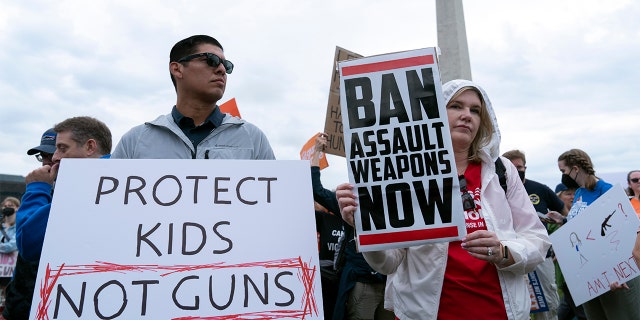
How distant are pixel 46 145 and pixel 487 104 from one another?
2531 mm

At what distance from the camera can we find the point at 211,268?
64.1 inches

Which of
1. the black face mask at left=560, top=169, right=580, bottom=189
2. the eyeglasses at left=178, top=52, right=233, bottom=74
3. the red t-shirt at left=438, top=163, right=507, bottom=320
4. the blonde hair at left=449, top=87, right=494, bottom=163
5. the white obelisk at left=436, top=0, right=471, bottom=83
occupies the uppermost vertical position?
the white obelisk at left=436, top=0, right=471, bottom=83

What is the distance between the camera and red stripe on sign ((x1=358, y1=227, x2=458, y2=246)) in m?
1.75

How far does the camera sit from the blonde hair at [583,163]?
14.8 feet

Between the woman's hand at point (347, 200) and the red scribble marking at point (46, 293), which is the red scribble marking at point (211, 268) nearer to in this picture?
the red scribble marking at point (46, 293)

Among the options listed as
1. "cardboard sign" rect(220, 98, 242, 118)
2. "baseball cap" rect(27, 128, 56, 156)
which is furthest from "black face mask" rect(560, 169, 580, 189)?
"baseball cap" rect(27, 128, 56, 156)

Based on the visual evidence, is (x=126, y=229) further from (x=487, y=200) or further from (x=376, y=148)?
(x=487, y=200)

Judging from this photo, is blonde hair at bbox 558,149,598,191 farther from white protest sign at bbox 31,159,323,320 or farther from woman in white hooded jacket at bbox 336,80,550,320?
white protest sign at bbox 31,159,323,320

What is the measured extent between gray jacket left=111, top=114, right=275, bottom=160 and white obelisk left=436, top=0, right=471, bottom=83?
297 inches

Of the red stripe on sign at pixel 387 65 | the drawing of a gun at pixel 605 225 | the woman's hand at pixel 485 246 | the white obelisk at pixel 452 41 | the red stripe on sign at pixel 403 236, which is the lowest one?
the woman's hand at pixel 485 246

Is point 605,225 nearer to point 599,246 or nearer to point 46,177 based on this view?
point 599,246

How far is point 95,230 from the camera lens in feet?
5.44

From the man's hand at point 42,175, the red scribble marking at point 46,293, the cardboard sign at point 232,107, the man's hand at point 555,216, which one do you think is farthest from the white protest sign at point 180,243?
the man's hand at point 555,216

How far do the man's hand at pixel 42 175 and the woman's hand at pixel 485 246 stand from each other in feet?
6.01
